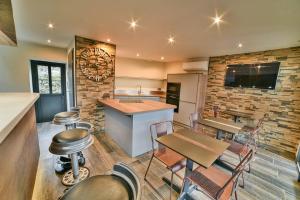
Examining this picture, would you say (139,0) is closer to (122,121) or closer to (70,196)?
(70,196)

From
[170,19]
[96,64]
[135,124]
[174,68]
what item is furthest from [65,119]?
[174,68]

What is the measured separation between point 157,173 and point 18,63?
14.8 feet

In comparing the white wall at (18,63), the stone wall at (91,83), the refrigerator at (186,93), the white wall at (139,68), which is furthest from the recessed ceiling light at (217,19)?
→ the white wall at (18,63)

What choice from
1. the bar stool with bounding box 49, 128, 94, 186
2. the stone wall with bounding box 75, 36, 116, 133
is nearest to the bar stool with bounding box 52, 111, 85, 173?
the bar stool with bounding box 49, 128, 94, 186

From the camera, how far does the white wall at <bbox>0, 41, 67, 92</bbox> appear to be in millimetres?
3510

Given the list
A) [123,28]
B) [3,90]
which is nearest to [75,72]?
[123,28]

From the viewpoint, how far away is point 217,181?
60.0 inches

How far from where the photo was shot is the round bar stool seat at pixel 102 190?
→ 790 mm

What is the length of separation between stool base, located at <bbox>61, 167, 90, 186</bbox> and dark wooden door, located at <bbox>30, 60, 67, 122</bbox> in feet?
10.4

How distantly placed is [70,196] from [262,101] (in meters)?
4.30

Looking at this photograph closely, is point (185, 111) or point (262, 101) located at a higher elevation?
point (262, 101)

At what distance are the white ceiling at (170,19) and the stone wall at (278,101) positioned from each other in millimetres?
425

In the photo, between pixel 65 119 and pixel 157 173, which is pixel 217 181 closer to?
pixel 157 173

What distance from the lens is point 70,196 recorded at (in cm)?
79
